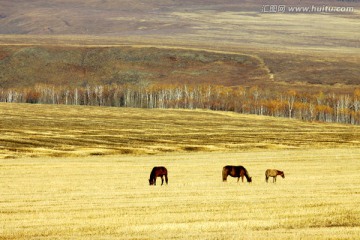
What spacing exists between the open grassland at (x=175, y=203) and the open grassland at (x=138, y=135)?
16274 millimetres

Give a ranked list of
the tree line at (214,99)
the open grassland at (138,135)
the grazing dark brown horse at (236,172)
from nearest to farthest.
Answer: the grazing dark brown horse at (236,172) < the open grassland at (138,135) < the tree line at (214,99)

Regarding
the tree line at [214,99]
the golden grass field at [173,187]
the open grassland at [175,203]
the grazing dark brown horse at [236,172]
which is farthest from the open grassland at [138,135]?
the tree line at [214,99]

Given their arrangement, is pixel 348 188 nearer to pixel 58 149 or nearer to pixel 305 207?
pixel 305 207

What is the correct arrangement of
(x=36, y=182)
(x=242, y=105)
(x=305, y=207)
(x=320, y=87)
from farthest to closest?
1. (x=320, y=87)
2. (x=242, y=105)
3. (x=36, y=182)
4. (x=305, y=207)

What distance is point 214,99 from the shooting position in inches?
6417

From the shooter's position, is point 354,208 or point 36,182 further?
point 36,182

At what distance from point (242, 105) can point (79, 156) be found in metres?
96.9

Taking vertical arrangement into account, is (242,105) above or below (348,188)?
above

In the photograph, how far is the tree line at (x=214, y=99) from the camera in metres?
144

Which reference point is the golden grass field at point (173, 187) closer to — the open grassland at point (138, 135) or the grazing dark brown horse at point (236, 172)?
the open grassland at point (138, 135)

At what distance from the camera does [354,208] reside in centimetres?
2645

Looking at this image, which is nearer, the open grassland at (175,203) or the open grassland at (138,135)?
the open grassland at (175,203)

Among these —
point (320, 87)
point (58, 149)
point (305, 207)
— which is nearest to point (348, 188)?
point (305, 207)

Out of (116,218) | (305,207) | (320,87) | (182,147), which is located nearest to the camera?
(116,218)
